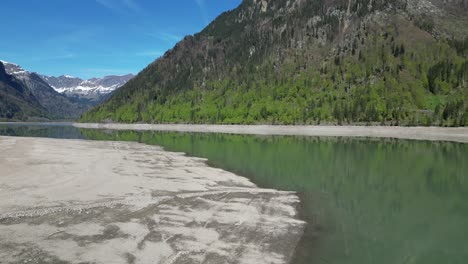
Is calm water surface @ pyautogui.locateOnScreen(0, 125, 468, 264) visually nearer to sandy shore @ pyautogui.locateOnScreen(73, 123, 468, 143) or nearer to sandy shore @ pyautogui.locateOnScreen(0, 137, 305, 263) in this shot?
sandy shore @ pyautogui.locateOnScreen(0, 137, 305, 263)

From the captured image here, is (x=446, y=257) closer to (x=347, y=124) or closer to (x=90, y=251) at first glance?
(x=90, y=251)

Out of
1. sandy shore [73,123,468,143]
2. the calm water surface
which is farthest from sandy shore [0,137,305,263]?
sandy shore [73,123,468,143]

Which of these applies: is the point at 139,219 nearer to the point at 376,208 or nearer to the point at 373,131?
the point at 376,208

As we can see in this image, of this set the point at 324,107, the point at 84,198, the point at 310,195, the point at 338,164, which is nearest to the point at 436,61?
the point at 324,107

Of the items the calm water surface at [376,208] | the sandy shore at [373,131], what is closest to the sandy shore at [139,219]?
the calm water surface at [376,208]

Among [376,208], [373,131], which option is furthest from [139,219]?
[373,131]

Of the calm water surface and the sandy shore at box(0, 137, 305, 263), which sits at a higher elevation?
the sandy shore at box(0, 137, 305, 263)

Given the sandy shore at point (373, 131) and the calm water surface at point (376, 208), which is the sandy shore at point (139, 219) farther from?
the sandy shore at point (373, 131)

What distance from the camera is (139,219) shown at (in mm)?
16859

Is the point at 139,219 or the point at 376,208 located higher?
the point at 139,219

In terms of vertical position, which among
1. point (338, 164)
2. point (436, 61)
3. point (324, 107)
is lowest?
point (338, 164)

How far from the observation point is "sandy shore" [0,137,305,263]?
1290cm

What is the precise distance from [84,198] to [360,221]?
1552 centimetres

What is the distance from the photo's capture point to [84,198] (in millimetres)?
20453
